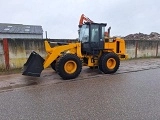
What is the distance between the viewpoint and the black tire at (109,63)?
380 inches

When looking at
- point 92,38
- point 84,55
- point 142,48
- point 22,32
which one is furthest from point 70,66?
point 22,32

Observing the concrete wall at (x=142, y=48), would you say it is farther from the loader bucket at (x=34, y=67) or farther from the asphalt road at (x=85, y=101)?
the loader bucket at (x=34, y=67)

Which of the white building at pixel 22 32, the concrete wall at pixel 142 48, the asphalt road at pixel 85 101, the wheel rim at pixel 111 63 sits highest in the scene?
the white building at pixel 22 32

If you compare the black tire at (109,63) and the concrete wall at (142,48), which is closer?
the black tire at (109,63)

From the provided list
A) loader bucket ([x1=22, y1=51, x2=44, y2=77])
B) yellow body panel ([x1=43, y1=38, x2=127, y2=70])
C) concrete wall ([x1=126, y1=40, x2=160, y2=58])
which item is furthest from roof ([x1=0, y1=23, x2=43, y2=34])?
→ loader bucket ([x1=22, y1=51, x2=44, y2=77])

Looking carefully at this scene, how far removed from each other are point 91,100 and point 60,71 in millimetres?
3053

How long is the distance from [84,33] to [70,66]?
6.53 feet

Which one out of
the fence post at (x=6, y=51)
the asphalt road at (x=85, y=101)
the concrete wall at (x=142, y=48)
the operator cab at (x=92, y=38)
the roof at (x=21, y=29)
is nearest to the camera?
the asphalt road at (x=85, y=101)

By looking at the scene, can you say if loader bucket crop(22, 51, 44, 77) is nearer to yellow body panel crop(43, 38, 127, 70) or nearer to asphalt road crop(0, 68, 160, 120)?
yellow body panel crop(43, 38, 127, 70)

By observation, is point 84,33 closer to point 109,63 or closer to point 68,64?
point 109,63

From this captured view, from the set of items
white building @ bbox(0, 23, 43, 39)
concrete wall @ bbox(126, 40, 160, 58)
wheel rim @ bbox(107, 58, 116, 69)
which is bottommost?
wheel rim @ bbox(107, 58, 116, 69)

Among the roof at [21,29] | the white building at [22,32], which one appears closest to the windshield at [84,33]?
the white building at [22,32]

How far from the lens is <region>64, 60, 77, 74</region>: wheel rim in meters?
8.52

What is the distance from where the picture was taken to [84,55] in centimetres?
985
